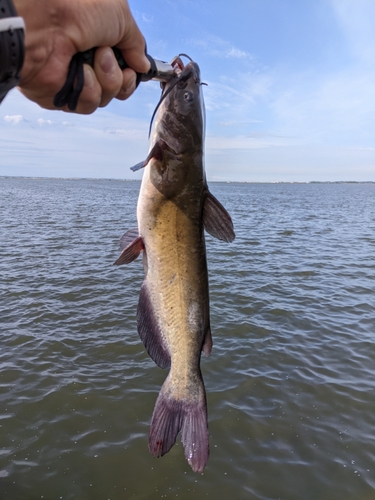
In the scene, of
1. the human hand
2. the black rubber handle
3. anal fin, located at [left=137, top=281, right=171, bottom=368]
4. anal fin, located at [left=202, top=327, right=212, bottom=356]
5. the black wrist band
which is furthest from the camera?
anal fin, located at [left=202, top=327, right=212, bottom=356]

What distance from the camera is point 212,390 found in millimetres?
6457

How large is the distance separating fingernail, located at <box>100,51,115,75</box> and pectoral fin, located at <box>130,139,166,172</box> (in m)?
0.69

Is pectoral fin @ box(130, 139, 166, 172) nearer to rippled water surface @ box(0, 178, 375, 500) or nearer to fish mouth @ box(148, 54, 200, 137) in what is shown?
fish mouth @ box(148, 54, 200, 137)

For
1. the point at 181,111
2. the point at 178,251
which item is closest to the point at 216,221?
the point at 178,251

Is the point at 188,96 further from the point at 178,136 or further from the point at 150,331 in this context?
the point at 150,331

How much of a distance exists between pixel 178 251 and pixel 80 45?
148cm

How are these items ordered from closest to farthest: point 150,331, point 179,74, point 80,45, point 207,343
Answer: point 80,45
point 179,74
point 150,331
point 207,343

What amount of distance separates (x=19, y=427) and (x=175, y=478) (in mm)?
2553

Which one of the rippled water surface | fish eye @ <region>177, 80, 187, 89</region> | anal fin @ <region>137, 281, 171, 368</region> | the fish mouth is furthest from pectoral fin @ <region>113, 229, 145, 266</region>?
the rippled water surface

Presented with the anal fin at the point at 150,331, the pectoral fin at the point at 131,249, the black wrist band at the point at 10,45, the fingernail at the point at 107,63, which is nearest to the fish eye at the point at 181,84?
the fingernail at the point at 107,63

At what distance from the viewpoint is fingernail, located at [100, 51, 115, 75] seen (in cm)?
189

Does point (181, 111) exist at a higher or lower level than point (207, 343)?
higher

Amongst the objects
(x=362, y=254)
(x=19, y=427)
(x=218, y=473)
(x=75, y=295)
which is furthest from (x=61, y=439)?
(x=362, y=254)

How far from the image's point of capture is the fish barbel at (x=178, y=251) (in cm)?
260
